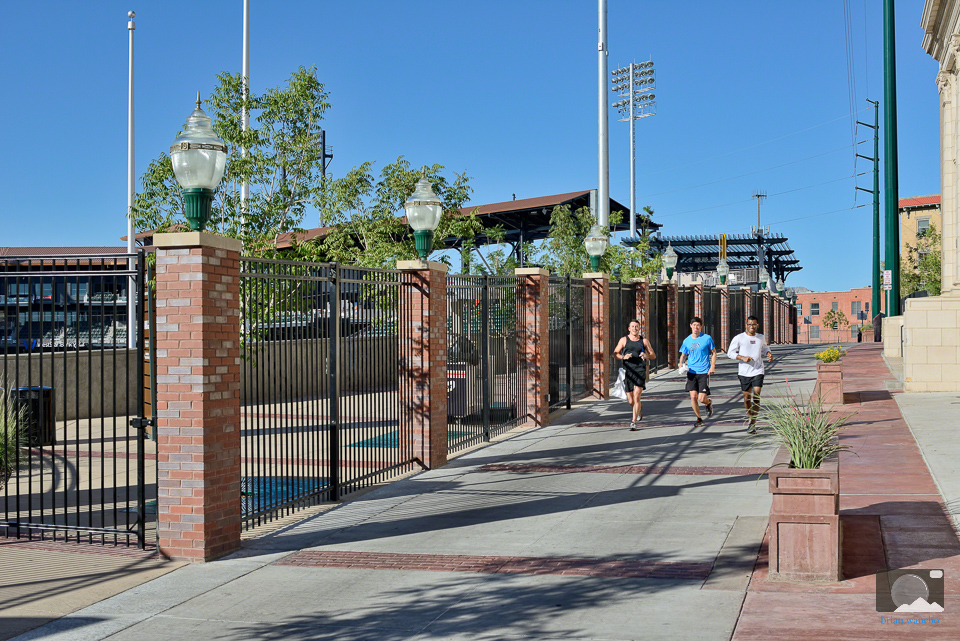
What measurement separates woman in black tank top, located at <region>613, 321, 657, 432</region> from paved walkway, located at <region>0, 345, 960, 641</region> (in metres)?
2.78

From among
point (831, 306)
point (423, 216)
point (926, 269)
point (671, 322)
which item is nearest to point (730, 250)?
point (831, 306)

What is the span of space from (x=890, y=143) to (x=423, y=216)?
66.2 feet

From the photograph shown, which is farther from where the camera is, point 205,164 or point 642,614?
point 205,164

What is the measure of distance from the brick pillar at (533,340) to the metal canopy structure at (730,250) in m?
75.5

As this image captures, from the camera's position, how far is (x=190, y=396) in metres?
7.30

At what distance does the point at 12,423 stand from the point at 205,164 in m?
5.14

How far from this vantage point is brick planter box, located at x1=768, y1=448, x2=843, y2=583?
598 centimetres

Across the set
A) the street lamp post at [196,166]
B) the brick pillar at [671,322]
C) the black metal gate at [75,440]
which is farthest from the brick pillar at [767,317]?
the street lamp post at [196,166]

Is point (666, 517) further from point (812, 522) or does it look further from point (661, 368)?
point (661, 368)

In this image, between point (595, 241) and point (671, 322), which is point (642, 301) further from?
point (595, 241)

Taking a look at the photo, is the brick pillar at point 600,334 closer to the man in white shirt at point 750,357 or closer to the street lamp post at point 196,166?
the man in white shirt at point 750,357

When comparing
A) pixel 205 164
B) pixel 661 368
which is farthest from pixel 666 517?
pixel 661 368

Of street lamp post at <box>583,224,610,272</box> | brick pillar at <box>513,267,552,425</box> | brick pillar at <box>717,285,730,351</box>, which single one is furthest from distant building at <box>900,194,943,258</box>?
brick pillar at <box>513,267,552,425</box>

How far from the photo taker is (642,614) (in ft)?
18.4
